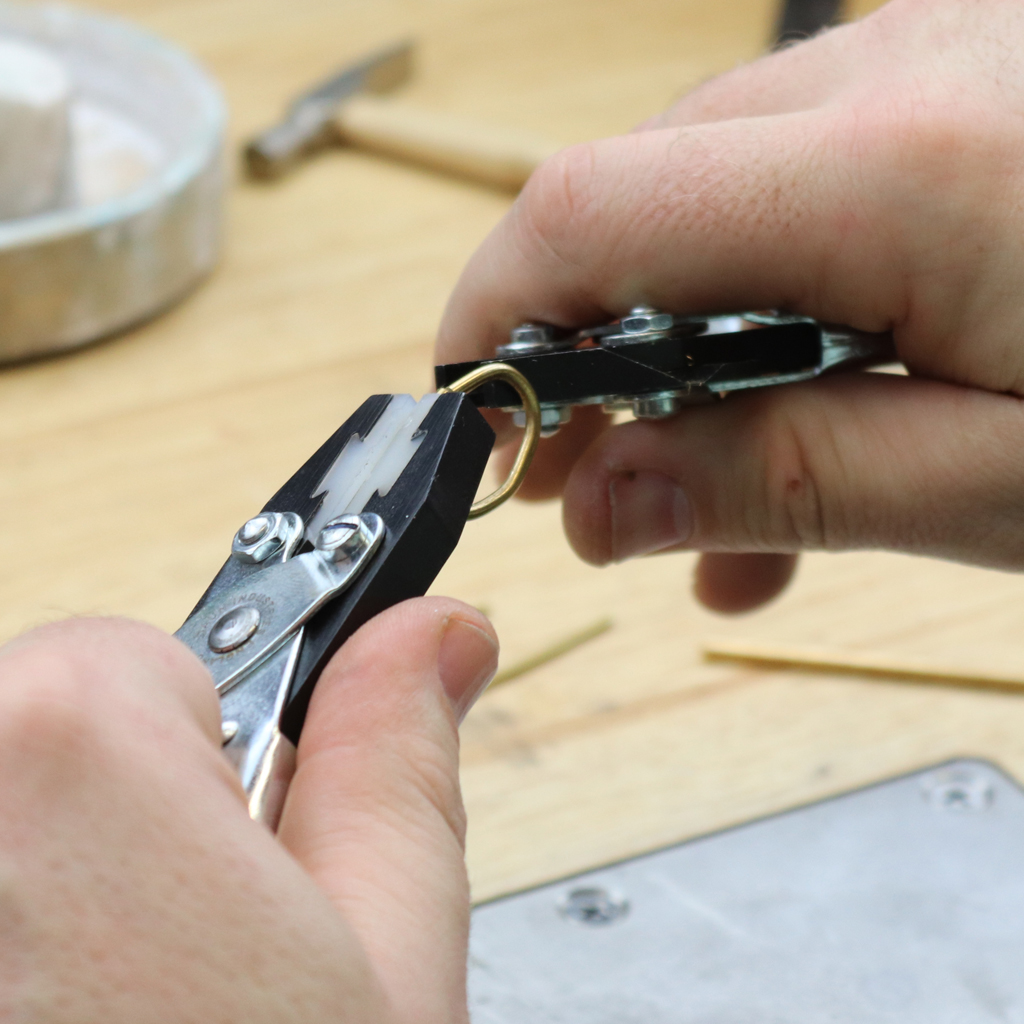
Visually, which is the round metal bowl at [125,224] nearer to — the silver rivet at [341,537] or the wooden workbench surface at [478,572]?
the wooden workbench surface at [478,572]

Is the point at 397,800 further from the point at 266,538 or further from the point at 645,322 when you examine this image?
the point at 645,322

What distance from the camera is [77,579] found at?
71 centimetres

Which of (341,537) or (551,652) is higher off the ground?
(341,537)

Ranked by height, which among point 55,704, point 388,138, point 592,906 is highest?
point 55,704

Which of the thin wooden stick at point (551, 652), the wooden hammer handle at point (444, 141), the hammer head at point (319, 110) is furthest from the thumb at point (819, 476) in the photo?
the hammer head at point (319, 110)

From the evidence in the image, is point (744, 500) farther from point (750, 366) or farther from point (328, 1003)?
point (328, 1003)

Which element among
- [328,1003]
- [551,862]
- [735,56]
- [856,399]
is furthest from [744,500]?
[735,56]

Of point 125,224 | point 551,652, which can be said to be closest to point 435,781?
point 551,652

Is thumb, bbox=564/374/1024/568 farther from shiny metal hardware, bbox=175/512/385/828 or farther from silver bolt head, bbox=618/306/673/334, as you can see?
shiny metal hardware, bbox=175/512/385/828

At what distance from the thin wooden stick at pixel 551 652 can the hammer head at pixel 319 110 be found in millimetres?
650

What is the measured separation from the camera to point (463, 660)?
0.35m

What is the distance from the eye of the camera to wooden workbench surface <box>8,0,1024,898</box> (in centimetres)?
59

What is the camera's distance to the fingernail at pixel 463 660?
1.14ft

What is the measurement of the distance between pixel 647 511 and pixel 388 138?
2.45ft
